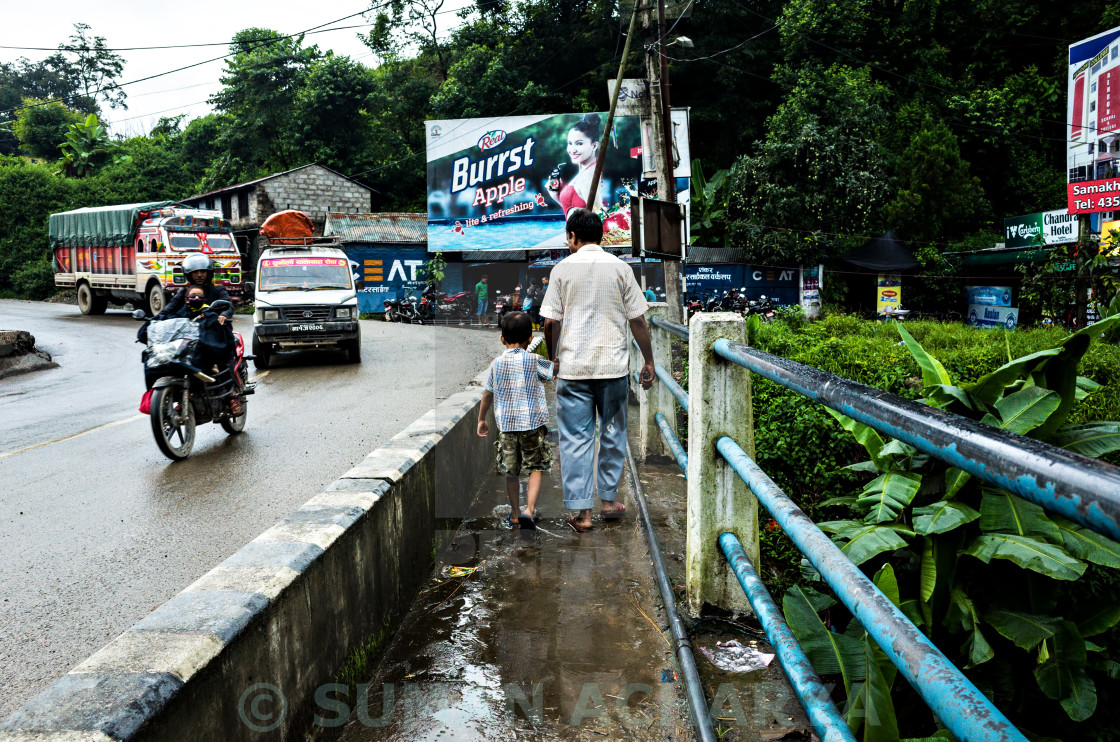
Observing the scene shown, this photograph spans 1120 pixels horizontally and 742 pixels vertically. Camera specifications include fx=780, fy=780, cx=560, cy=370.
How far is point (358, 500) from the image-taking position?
282cm

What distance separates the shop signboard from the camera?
71.1ft

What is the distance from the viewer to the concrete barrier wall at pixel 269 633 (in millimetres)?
1474

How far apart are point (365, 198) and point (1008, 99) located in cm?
2827

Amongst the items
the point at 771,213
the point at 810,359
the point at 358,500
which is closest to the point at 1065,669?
the point at 358,500

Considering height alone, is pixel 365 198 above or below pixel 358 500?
above

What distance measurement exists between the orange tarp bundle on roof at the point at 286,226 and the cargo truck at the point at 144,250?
17.2 feet

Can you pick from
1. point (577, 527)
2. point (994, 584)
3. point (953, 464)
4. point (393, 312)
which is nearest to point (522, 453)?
point (577, 527)

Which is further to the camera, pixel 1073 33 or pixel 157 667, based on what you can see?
pixel 1073 33

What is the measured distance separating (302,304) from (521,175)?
760 inches

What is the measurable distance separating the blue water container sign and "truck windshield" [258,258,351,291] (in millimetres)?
18786

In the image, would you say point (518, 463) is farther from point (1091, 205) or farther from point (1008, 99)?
point (1008, 99)

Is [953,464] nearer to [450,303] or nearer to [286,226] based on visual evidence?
[450,303]

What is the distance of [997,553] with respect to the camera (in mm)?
2250

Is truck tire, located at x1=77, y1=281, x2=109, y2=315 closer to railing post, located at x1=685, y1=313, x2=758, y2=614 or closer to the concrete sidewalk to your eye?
the concrete sidewalk
